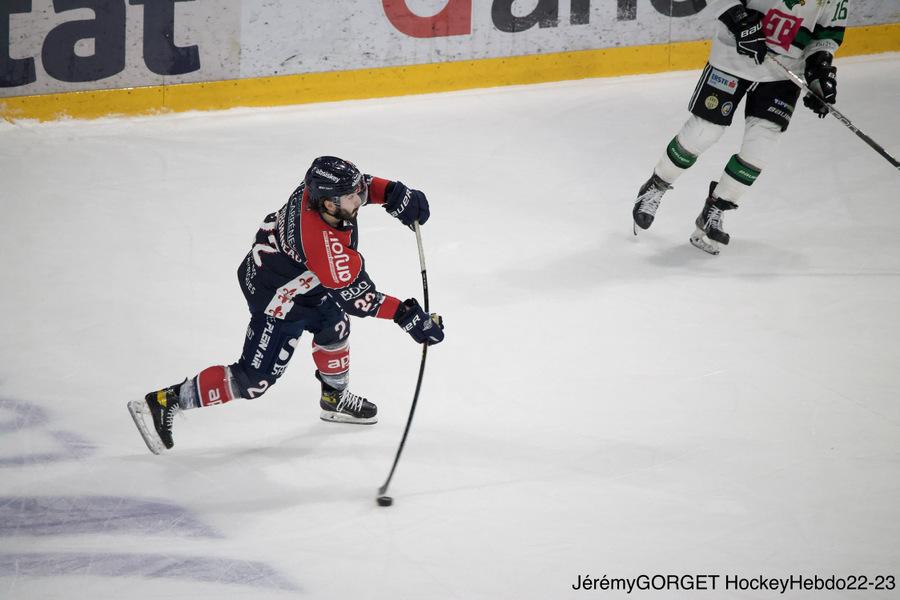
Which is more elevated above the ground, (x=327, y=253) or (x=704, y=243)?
(x=327, y=253)

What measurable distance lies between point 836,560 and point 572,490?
0.81 meters

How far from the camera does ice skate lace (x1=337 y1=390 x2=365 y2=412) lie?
138 inches

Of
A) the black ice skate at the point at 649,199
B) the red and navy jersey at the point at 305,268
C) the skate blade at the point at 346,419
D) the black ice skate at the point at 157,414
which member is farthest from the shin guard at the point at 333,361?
the black ice skate at the point at 649,199

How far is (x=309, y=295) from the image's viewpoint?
126 inches

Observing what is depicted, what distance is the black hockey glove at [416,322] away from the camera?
Result: 10.1 ft

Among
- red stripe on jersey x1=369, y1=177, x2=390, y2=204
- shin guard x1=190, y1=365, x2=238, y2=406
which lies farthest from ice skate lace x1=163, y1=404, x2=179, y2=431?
red stripe on jersey x1=369, y1=177, x2=390, y2=204

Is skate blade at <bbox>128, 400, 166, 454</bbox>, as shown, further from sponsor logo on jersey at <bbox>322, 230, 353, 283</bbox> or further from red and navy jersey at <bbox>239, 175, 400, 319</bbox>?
sponsor logo on jersey at <bbox>322, 230, 353, 283</bbox>

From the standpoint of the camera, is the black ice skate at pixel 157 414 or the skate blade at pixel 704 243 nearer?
the black ice skate at pixel 157 414

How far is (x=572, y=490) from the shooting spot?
3.10m

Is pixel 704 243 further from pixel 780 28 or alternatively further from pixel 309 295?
pixel 309 295

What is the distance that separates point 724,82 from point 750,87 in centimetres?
15

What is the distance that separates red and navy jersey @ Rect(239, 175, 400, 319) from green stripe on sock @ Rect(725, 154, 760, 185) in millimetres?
2033

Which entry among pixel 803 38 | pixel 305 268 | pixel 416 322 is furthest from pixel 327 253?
pixel 803 38

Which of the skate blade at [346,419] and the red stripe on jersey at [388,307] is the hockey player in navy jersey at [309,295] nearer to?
the red stripe on jersey at [388,307]
